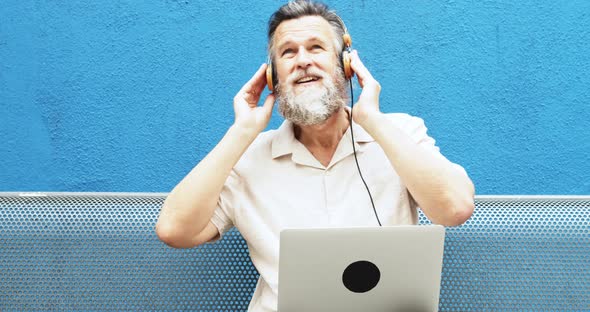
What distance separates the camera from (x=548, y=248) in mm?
1631

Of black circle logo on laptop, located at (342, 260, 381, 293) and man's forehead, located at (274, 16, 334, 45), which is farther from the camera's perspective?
man's forehead, located at (274, 16, 334, 45)

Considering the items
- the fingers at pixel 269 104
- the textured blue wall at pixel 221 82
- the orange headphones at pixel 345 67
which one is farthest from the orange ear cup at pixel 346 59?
the textured blue wall at pixel 221 82

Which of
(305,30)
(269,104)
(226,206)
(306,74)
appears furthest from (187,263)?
(305,30)

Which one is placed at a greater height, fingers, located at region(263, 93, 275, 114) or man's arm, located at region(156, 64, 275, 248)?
fingers, located at region(263, 93, 275, 114)

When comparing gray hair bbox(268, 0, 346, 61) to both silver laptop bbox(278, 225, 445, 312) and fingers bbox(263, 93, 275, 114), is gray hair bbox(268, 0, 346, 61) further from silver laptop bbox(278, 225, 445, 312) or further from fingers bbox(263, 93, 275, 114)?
silver laptop bbox(278, 225, 445, 312)

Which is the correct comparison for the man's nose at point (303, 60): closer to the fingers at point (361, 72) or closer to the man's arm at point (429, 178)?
the fingers at point (361, 72)

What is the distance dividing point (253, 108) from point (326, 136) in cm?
22

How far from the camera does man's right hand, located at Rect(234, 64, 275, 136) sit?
5.30 ft

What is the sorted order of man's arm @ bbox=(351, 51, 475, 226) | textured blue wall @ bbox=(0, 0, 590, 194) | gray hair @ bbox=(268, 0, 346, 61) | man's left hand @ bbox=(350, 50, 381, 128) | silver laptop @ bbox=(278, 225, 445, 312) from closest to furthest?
1. silver laptop @ bbox=(278, 225, 445, 312)
2. man's arm @ bbox=(351, 51, 475, 226)
3. man's left hand @ bbox=(350, 50, 381, 128)
4. gray hair @ bbox=(268, 0, 346, 61)
5. textured blue wall @ bbox=(0, 0, 590, 194)

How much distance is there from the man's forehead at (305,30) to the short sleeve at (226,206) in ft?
1.41

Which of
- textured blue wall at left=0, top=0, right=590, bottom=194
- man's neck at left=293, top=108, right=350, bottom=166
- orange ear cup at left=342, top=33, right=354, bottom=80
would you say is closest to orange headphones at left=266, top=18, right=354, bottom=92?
orange ear cup at left=342, top=33, right=354, bottom=80

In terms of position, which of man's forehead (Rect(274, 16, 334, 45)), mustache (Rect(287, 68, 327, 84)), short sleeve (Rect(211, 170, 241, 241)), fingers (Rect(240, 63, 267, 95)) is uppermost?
man's forehead (Rect(274, 16, 334, 45))

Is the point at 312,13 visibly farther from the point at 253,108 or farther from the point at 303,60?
the point at 253,108

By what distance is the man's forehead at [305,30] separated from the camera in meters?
1.72
